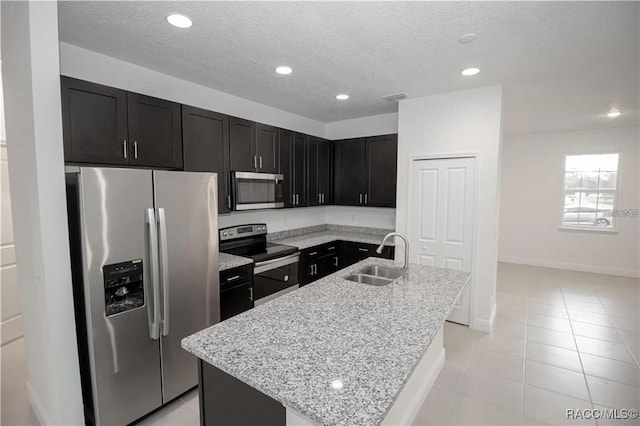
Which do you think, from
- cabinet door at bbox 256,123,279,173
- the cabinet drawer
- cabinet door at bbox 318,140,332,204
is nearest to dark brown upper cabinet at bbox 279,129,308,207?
cabinet door at bbox 256,123,279,173

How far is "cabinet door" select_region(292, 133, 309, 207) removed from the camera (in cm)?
403

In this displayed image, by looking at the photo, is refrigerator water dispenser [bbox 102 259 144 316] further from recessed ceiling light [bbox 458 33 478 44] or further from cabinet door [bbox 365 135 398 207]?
cabinet door [bbox 365 135 398 207]

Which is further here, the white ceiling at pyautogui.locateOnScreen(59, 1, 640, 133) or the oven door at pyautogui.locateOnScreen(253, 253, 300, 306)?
the oven door at pyautogui.locateOnScreen(253, 253, 300, 306)

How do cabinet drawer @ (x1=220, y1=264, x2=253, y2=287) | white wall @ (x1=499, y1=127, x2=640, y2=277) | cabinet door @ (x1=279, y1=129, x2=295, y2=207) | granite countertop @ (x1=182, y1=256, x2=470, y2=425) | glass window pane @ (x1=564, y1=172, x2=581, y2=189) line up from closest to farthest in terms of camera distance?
1. granite countertop @ (x1=182, y1=256, x2=470, y2=425)
2. cabinet drawer @ (x1=220, y1=264, x2=253, y2=287)
3. cabinet door @ (x1=279, y1=129, x2=295, y2=207)
4. white wall @ (x1=499, y1=127, x2=640, y2=277)
5. glass window pane @ (x1=564, y1=172, x2=581, y2=189)

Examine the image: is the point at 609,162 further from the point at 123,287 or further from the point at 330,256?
the point at 123,287

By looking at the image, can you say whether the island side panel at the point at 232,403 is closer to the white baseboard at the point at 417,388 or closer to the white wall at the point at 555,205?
the white baseboard at the point at 417,388

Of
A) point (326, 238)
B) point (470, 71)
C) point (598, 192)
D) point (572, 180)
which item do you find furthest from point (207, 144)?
point (598, 192)

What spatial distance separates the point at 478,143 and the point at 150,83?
3488mm

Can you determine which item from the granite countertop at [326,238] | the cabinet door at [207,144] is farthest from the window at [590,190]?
the cabinet door at [207,144]

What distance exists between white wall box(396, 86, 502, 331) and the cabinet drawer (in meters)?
2.48

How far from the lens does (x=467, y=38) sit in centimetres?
218

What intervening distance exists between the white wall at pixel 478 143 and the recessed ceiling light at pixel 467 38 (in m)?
1.24

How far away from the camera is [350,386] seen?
1091mm

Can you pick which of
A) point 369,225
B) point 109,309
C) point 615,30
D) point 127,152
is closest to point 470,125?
point 615,30
